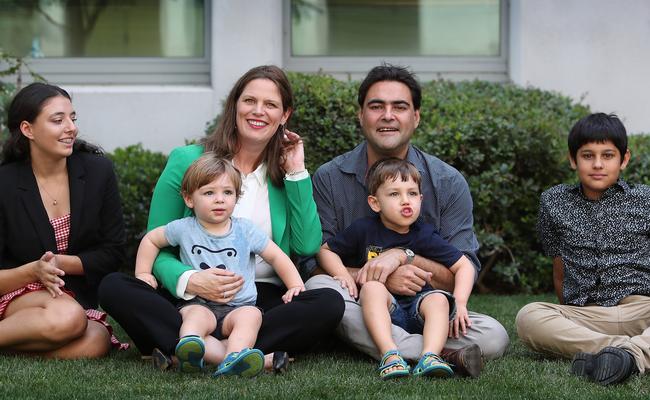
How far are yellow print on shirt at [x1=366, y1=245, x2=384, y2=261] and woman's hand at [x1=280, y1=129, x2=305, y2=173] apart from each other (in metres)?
0.51

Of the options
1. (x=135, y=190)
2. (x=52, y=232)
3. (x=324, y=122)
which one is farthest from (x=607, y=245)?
(x=135, y=190)

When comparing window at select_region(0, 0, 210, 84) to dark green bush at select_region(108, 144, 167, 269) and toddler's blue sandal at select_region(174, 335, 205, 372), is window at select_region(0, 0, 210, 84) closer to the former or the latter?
dark green bush at select_region(108, 144, 167, 269)

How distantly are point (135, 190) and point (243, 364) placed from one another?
3253 mm

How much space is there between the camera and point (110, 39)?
895 cm

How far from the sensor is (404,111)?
5.37 m

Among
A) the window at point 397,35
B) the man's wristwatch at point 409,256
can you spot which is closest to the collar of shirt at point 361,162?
the man's wristwatch at point 409,256

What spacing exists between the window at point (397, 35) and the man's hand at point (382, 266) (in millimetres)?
4221

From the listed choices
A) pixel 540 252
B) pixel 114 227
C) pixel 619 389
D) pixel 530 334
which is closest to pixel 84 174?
pixel 114 227

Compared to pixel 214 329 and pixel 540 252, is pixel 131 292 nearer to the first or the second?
pixel 214 329

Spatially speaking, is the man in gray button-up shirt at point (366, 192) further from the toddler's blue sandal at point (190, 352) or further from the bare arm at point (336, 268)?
the toddler's blue sandal at point (190, 352)

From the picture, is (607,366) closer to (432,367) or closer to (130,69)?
(432,367)

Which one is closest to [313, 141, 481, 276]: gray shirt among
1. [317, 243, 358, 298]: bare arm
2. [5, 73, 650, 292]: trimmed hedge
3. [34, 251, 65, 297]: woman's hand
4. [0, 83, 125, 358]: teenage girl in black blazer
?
[317, 243, 358, 298]: bare arm

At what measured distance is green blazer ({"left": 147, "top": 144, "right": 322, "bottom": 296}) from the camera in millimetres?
5145

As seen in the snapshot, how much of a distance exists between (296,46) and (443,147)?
2494mm
